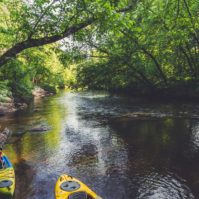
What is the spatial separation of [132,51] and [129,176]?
18.2 meters

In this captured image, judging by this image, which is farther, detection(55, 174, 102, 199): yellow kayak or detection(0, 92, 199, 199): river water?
detection(0, 92, 199, 199): river water

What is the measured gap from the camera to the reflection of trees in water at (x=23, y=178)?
29.4 ft

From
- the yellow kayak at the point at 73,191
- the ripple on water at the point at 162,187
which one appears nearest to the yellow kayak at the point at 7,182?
the yellow kayak at the point at 73,191

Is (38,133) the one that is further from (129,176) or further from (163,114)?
(163,114)

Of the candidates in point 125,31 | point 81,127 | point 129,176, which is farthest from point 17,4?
point 125,31

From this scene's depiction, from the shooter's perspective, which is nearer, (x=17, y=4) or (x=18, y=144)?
(x=17, y=4)

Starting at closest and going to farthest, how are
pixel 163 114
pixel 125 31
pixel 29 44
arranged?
pixel 29 44 → pixel 163 114 → pixel 125 31

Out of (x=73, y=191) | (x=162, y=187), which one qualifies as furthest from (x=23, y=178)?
(x=162, y=187)

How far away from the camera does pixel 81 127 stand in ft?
60.9

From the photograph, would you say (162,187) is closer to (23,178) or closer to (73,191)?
(73,191)

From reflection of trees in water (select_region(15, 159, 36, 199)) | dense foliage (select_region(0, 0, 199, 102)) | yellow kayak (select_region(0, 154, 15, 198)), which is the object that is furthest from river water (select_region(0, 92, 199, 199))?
dense foliage (select_region(0, 0, 199, 102))

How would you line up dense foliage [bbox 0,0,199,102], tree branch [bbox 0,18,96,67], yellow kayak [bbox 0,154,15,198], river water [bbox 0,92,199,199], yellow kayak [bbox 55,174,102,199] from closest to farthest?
1. yellow kayak [bbox 55,174,102,199]
2. yellow kayak [bbox 0,154,15,198]
3. tree branch [bbox 0,18,96,67]
4. river water [bbox 0,92,199,199]
5. dense foliage [bbox 0,0,199,102]

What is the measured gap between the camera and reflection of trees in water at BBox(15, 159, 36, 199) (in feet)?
29.4

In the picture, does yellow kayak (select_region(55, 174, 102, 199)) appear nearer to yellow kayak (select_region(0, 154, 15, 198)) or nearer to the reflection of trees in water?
yellow kayak (select_region(0, 154, 15, 198))
